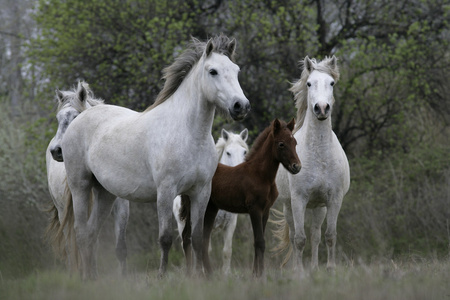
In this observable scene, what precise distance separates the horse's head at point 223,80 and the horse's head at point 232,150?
330 cm

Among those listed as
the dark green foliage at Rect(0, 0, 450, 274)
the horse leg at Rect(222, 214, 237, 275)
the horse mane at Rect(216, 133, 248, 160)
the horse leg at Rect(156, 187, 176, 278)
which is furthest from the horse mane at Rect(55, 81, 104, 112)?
the dark green foliage at Rect(0, 0, 450, 274)

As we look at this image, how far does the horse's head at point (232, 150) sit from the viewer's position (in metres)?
9.32

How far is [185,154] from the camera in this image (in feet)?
19.2

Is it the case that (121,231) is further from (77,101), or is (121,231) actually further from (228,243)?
(228,243)

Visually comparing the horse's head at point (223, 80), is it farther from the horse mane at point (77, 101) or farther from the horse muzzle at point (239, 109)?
the horse mane at point (77, 101)

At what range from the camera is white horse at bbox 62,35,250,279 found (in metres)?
5.82

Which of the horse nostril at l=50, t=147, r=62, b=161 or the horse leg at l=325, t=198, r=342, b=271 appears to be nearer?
the horse leg at l=325, t=198, r=342, b=271

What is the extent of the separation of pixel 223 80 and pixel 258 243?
1639 mm

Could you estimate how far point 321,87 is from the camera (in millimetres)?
7059

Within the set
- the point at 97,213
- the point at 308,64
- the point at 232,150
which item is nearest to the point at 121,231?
the point at 97,213

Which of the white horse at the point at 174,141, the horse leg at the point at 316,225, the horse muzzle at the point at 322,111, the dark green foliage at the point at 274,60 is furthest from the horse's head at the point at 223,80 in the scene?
the dark green foliage at the point at 274,60

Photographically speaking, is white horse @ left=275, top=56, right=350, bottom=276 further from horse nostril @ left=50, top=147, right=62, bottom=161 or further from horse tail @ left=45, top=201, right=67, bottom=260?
horse tail @ left=45, top=201, right=67, bottom=260

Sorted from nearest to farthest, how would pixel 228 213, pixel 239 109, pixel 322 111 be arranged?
pixel 239 109
pixel 322 111
pixel 228 213

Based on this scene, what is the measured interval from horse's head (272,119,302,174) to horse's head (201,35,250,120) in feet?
2.18
